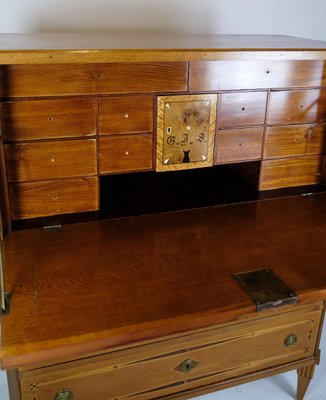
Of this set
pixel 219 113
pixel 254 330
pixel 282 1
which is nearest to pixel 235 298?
pixel 254 330

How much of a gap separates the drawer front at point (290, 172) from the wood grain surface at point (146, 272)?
10 cm

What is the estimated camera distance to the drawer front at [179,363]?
1.14 m

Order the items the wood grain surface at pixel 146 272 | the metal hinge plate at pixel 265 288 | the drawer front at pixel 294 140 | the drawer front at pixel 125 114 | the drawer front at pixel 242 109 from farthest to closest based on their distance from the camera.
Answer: the drawer front at pixel 294 140, the drawer front at pixel 242 109, the drawer front at pixel 125 114, the metal hinge plate at pixel 265 288, the wood grain surface at pixel 146 272

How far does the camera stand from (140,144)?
1.42 metres

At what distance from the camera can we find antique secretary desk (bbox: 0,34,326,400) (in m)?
1.09

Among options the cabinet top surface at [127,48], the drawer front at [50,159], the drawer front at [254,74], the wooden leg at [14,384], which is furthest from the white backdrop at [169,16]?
the wooden leg at [14,384]

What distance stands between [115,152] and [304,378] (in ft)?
3.23

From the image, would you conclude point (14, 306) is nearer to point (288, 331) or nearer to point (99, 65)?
point (99, 65)

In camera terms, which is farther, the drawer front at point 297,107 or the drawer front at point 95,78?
the drawer front at point 297,107

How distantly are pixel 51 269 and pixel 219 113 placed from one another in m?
0.70

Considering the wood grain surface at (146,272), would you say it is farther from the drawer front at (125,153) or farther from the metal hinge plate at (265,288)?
the drawer front at (125,153)

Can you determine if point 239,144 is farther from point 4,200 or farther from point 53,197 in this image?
point 4,200

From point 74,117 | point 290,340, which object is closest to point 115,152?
point 74,117

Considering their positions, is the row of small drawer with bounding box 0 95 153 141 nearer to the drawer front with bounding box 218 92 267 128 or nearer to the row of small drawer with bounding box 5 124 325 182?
the row of small drawer with bounding box 5 124 325 182
